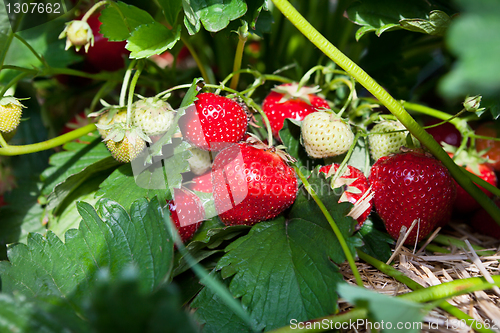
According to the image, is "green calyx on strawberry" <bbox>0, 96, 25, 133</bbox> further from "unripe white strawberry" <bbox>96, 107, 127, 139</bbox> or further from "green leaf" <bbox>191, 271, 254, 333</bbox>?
"green leaf" <bbox>191, 271, 254, 333</bbox>

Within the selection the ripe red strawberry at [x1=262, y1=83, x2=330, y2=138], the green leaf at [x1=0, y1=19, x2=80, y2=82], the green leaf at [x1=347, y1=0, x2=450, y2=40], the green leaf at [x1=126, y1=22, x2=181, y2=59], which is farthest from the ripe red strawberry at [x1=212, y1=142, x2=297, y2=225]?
the green leaf at [x1=0, y1=19, x2=80, y2=82]

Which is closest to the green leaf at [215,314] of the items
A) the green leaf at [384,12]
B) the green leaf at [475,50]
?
the green leaf at [475,50]

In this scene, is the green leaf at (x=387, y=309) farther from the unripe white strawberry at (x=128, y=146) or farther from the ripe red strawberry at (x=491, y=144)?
the ripe red strawberry at (x=491, y=144)

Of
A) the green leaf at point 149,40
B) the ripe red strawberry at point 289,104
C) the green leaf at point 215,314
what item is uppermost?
the green leaf at point 149,40

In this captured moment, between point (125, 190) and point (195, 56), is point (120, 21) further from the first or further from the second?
point (125, 190)

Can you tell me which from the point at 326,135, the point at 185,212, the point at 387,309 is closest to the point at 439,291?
the point at 387,309
